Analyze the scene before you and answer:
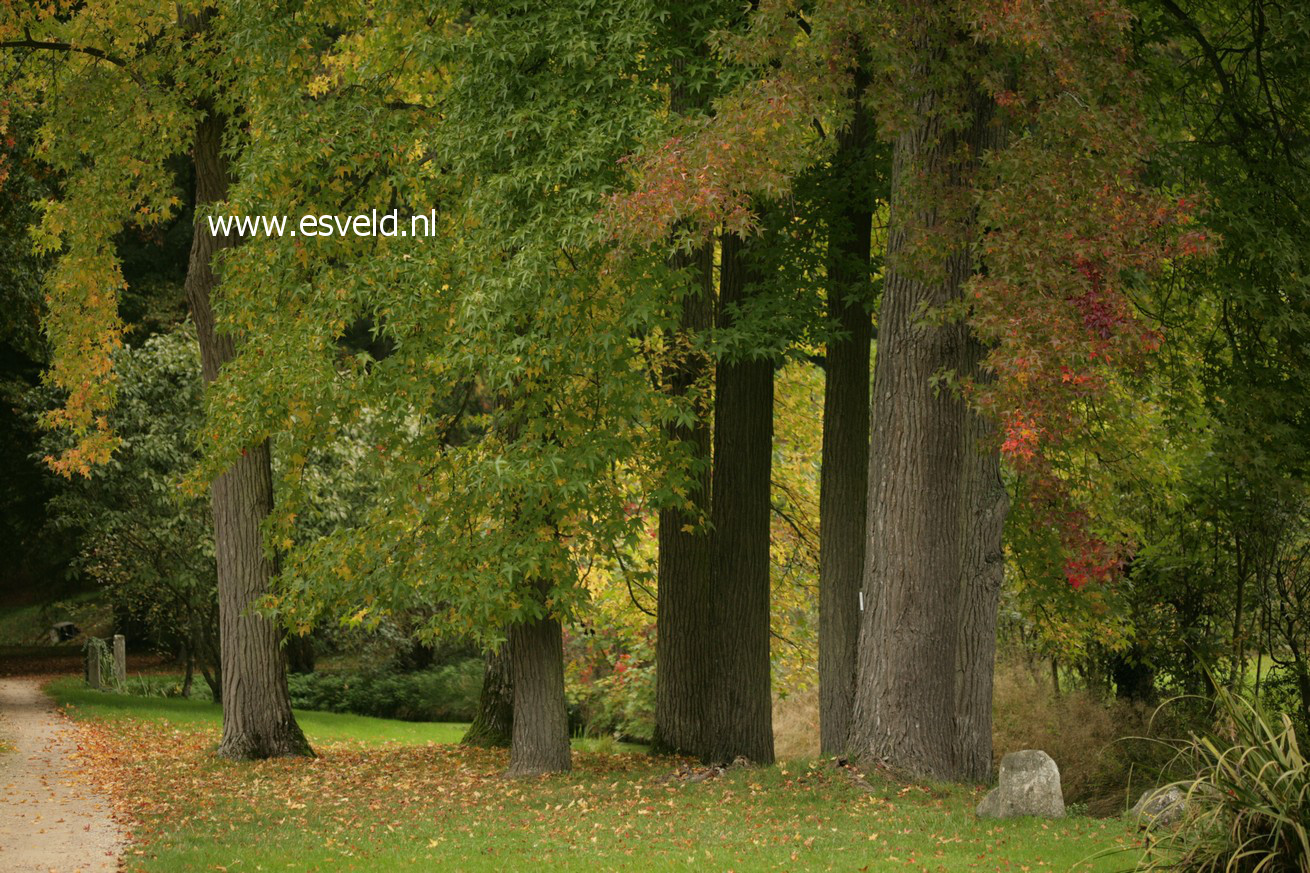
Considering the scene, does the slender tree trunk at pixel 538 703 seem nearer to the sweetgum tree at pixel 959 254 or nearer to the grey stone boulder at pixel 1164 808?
the sweetgum tree at pixel 959 254

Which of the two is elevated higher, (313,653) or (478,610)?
(478,610)

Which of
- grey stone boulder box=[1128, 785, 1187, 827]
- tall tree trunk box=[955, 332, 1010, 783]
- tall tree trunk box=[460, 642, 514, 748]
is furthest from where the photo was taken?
tall tree trunk box=[460, 642, 514, 748]

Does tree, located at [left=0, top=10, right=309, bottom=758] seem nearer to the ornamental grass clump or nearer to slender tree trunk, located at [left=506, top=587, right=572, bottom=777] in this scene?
slender tree trunk, located at [left=506, top=587, right=572, bottom=777]

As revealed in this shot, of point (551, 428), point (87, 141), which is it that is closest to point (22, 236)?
point (87, 141)

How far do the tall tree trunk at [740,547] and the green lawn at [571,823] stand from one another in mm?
947

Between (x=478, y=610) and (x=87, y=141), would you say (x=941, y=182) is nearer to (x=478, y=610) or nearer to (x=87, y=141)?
(x=478, y=610)

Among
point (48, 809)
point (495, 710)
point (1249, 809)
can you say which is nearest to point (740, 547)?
point (495, 710)

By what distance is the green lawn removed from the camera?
8555 millimetres

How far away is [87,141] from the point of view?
15.9 meters

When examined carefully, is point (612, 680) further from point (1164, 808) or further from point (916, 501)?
point (1164, 808)

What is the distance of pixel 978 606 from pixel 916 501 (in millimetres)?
1218

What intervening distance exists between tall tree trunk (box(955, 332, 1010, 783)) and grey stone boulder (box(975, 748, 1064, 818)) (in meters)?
1.65

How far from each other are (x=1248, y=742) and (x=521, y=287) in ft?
21.8

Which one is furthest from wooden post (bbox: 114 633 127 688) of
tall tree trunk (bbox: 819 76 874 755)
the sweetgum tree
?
the sweetgum tree
